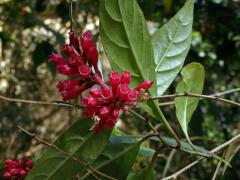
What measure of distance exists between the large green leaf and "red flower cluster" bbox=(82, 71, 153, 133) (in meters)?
0.07

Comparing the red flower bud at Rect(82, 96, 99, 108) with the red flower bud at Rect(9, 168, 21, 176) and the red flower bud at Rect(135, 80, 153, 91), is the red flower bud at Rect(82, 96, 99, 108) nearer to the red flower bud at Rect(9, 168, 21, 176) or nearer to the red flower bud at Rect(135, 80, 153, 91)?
the red flower bud at Rect(135, 80, 153, 91)

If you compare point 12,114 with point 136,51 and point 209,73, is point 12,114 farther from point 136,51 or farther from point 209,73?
point 136,51

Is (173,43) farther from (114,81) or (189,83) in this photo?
(114,81)

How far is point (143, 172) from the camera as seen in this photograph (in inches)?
38.9

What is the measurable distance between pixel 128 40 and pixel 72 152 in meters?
0.25

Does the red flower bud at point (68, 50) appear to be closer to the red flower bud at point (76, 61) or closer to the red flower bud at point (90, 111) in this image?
the red flower bud at point (76, 61)

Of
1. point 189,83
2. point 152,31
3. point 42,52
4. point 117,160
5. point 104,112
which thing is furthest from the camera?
point 152,31

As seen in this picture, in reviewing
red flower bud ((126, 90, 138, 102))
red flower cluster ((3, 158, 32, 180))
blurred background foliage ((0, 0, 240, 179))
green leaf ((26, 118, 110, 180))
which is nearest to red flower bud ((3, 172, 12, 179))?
red flower cluster ((3, 158, 32, 180))

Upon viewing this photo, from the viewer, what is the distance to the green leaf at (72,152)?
945mm

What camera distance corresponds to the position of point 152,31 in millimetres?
3459

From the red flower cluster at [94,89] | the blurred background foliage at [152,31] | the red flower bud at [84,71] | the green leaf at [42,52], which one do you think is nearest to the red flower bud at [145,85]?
the red flower cluster at [94,89]

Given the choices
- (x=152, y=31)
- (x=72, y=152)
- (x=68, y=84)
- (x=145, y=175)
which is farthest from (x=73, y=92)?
(x=152, y=31)

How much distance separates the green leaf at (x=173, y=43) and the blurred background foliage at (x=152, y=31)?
2.28ft

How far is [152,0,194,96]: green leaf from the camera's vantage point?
1.08 metres
